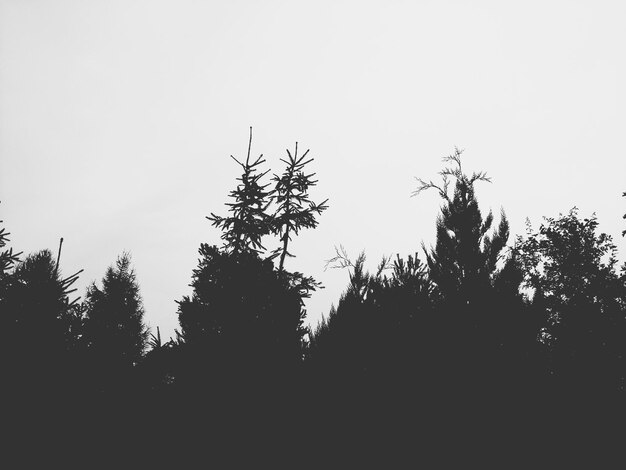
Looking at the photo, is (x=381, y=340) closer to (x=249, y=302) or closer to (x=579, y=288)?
(x=249, y=302)

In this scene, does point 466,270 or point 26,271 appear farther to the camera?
point 466,270

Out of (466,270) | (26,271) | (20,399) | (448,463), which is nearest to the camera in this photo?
(20,399)

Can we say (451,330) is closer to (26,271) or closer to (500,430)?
(500,430)

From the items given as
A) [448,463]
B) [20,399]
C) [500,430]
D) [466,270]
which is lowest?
[448,463]

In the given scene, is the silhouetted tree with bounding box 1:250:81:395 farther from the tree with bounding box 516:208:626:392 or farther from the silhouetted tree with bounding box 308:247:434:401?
the tree with bounding box 516:208:626:392

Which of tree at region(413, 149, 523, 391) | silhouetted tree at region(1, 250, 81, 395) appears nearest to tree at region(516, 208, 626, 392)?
tree at region(413, 149, 523, 391)

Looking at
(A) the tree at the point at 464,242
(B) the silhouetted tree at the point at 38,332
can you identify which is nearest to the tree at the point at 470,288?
(A) the tree at the point at 464,242

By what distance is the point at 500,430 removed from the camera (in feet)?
16.6

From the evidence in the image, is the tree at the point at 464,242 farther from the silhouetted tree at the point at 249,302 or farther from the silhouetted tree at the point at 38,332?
the silhouetted tree at the point at 38,332

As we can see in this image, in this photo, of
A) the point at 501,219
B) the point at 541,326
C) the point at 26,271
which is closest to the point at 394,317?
the point at 26,271

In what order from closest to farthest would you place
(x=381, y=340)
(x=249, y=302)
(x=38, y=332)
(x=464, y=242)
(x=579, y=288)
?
1. (x=38, y=332)
2. (x=381, y=340)
3. (x=249, y=302)
4. (x=464, y=242)
5. (x=579, y=288)

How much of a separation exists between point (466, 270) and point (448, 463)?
8.09 meters

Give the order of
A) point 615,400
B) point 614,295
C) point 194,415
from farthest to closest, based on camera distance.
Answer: point 614,295 → point 615,400 → point 194,415

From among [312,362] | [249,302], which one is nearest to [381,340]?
[312,362]
